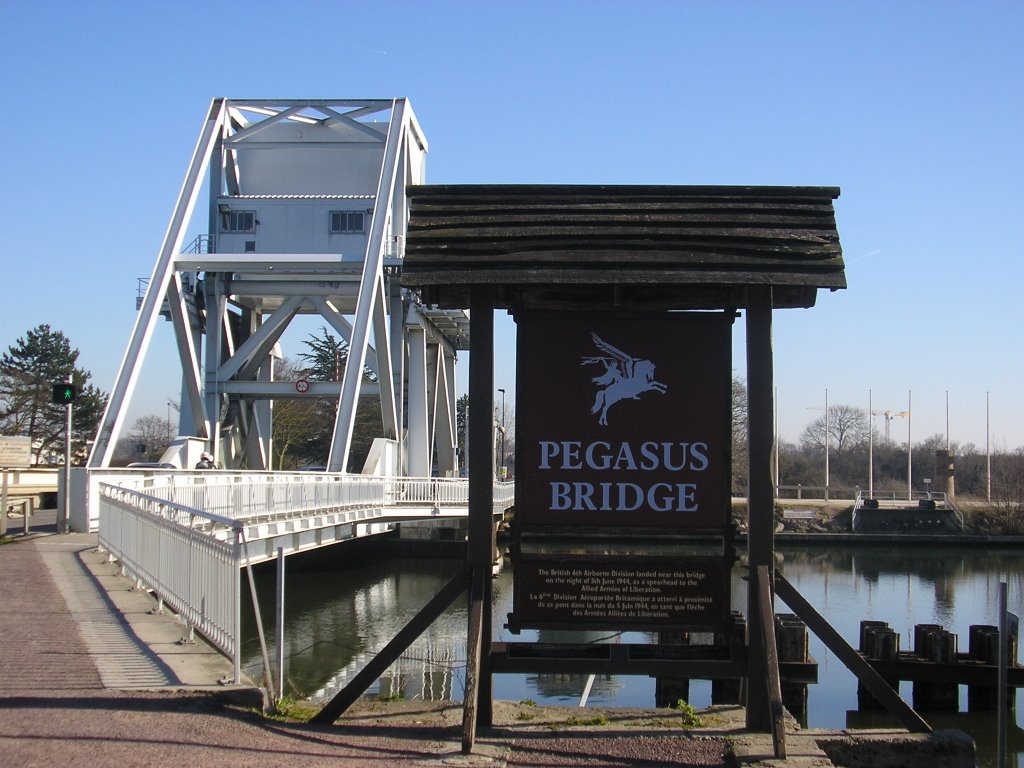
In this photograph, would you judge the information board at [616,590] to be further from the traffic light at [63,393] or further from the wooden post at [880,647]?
the traffic light at [63,393]

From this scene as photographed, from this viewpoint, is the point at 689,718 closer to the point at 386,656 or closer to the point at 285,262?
the point at 386,656

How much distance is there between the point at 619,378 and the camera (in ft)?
25.5

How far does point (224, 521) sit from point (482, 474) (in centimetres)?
253

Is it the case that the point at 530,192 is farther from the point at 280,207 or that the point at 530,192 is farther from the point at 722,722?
the point at 280,207

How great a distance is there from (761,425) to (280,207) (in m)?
40.0

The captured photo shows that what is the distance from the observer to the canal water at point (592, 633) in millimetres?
17234

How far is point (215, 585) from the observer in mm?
9203

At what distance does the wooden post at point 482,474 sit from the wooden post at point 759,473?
185 centimetres

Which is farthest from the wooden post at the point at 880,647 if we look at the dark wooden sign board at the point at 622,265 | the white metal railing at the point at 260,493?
the dark wooden sign board at the point at 622,265

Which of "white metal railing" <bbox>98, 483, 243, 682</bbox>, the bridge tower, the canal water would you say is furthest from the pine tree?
"white metal railing" <bbox>98, 483, 243, 682</bbox>

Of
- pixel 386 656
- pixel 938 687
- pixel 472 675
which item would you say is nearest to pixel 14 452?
pixel 938 687

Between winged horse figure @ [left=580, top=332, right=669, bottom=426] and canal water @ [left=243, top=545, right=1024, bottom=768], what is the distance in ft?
16.1

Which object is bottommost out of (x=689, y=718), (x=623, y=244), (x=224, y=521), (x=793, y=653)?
(x=793, y=653)

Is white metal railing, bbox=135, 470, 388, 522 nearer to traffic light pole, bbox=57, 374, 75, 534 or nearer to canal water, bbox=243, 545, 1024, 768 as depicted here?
traffic light pole, bbox=57, 374, 75, 534
